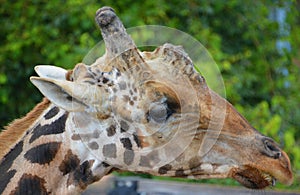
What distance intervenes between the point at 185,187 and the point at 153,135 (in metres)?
2.07

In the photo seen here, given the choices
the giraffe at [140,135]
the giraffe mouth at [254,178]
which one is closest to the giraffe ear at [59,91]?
the giraffe at [140,135]

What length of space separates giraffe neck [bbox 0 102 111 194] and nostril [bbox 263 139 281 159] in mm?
763

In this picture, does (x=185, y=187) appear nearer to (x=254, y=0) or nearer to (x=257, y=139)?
(x=257, y=139)

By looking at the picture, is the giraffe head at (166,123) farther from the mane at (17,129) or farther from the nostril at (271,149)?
the mane at (17,129)

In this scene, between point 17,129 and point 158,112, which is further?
point 17,129

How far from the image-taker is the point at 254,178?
12.3ft

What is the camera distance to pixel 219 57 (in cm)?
784

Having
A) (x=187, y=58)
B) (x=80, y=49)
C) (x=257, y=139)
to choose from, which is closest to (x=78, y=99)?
(x=187, y=58)

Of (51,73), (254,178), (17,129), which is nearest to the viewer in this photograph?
(254,178)

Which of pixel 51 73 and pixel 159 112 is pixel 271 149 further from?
pixel 51 73

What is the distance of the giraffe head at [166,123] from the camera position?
3.73 meters

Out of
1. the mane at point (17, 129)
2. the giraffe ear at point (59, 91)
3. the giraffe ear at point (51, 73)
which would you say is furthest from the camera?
the mane at point (17, 129)

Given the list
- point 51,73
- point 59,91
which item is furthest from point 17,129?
point 59,91

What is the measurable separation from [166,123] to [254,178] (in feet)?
1.63
